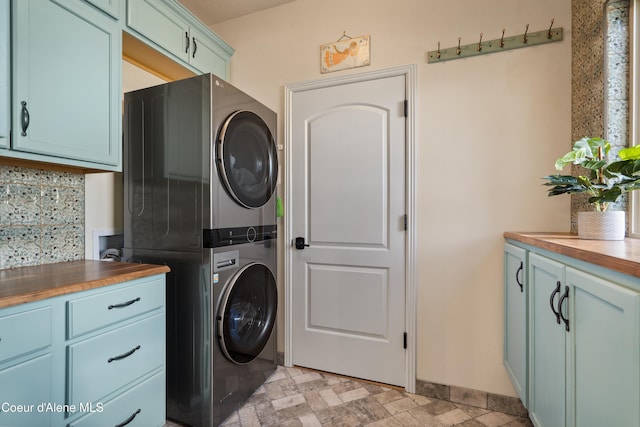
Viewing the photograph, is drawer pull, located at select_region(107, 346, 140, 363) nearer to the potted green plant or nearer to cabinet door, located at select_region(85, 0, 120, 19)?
cabinet door, located at select_region(85, 0, 120, 19)

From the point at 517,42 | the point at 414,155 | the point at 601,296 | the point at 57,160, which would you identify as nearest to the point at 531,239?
the point at 601,296

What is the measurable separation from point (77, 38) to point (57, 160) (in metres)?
0.56

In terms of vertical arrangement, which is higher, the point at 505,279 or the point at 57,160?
the point at 57,160

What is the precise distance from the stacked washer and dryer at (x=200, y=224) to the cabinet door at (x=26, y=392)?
61cm

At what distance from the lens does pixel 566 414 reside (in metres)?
0.99

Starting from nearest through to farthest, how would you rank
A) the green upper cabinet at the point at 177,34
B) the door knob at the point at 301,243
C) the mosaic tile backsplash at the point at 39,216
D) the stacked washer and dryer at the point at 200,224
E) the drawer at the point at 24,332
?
the drawer at the point at 24,332, the mosaic tile backsplash at the point at 39,216, the stacked washer and dryer at the point at 200,224, the green upper cabinet at the point at 177,34, the door knob at the point at 301,243

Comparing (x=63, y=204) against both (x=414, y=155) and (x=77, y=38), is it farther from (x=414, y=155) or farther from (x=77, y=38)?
(x=414, y=155)

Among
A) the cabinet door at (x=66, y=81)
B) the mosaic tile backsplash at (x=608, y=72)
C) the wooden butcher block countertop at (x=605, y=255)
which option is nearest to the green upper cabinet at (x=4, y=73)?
the cabinet door at (x=66, y=81)

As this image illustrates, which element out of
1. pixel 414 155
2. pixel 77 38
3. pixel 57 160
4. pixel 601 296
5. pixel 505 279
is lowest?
pixel 505 279

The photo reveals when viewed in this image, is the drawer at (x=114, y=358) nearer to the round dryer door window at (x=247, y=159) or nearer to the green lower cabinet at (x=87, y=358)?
the green lower cabinet at (x=87, y=358)

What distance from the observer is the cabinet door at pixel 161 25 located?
159 cm

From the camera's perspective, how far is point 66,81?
4.28ft

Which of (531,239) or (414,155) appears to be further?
(414,155)

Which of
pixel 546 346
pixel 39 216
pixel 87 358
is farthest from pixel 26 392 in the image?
pixel 546 346
